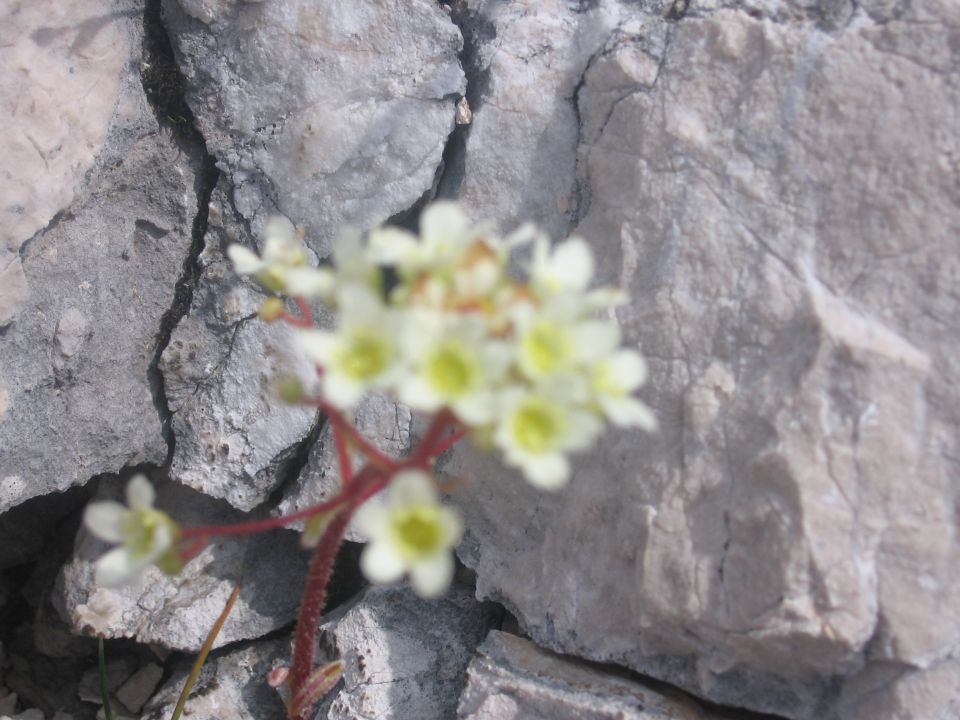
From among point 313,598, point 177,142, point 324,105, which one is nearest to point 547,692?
point 313,598

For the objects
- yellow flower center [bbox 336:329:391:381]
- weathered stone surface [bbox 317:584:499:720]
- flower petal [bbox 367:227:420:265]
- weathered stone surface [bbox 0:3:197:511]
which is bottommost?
weathered stone surface [bbox 317:584:499:720]

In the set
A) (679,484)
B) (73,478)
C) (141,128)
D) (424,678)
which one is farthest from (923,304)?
(73,478)

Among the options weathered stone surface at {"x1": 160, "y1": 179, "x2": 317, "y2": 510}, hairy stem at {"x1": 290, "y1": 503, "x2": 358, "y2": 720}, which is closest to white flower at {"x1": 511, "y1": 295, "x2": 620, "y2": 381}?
hairy stem at {"x1": 290, "y1": 503, "x2": 358, "y2": 720}

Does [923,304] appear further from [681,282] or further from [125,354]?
[125,354]

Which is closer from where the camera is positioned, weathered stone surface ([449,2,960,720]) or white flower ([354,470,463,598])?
white flower ([354,470,463,598])

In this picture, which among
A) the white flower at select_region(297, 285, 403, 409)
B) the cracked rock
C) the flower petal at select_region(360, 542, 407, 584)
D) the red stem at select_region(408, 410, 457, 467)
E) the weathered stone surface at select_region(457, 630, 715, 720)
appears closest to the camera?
the flower petal at select_region(360, 542, 407, 584)

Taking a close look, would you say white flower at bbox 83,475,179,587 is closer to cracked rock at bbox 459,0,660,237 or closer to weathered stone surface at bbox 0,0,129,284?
weathered stone surface at bbox 0,0,129,284

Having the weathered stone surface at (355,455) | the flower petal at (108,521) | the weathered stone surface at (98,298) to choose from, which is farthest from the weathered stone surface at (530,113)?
the flower petal at (108,521)
